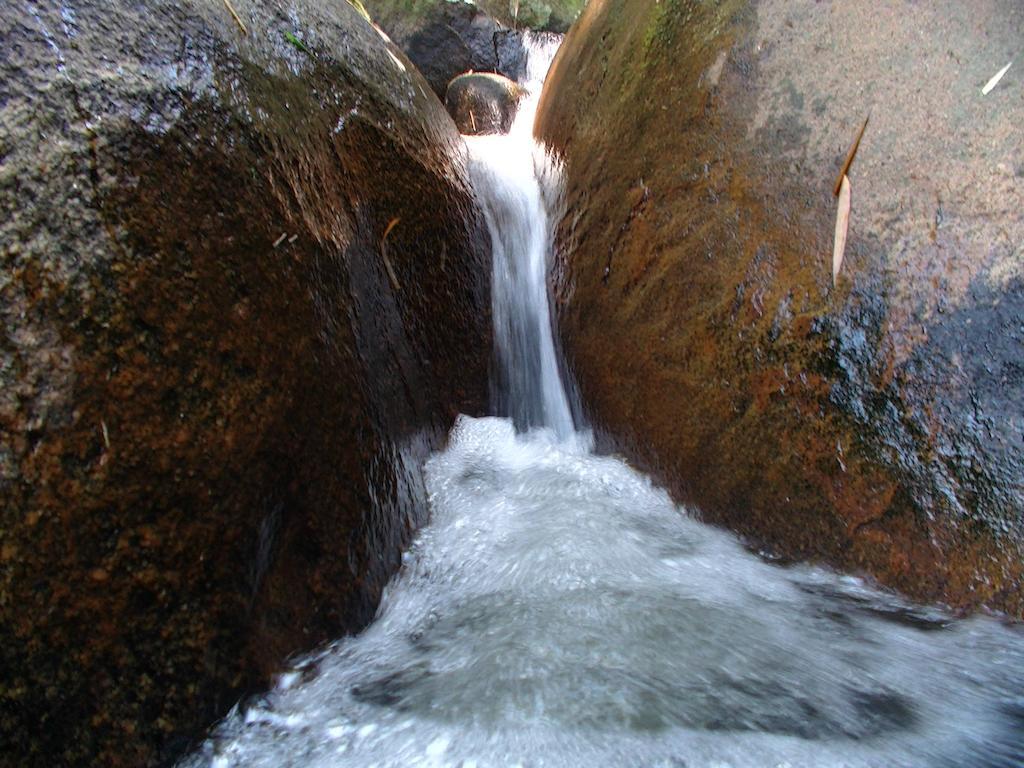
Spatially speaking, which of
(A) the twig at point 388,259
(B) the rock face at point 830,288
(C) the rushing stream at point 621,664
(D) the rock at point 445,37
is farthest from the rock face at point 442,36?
(C) the rushing stream at point 621,664

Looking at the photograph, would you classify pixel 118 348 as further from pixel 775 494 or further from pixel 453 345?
pixel 775 494

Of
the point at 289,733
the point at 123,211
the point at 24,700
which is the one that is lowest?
the point at 289,733

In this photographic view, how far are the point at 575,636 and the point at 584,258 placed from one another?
1.84 m

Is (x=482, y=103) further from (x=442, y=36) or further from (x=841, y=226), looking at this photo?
(x=841, y=226)

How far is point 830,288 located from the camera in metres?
2.25

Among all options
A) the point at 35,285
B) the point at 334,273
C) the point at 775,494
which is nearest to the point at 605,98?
the point at 334,273

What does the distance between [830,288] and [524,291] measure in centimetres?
156

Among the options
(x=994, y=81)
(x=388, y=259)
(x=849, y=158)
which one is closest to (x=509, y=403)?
(x=388, y=259)

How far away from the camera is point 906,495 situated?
82.8 inches

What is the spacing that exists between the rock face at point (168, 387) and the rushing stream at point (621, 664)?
0.64ft

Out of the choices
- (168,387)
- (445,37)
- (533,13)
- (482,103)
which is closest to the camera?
(168,387)

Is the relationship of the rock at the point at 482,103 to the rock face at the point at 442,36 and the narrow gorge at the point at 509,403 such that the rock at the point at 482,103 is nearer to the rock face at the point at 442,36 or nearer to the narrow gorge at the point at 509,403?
the rock face at the point at 442,36

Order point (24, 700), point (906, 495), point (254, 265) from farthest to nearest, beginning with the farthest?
point (906, 495) < point (254, 265) < point (24, 700)

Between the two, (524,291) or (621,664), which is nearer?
(621,664)
